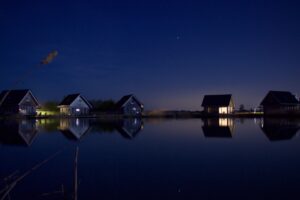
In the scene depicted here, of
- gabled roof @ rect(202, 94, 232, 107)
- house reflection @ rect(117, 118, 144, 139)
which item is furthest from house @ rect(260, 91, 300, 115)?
house reflection @ rect(117, 118, 144, 139)

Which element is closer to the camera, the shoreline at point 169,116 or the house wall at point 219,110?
the shoreline at point 169,116

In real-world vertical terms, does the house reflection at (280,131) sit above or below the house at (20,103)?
below

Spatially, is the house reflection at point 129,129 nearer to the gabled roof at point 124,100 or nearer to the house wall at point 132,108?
the house wall at point 132,108

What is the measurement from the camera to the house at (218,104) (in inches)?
2739

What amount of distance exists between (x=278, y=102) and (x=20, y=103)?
Answer: 4726 cm

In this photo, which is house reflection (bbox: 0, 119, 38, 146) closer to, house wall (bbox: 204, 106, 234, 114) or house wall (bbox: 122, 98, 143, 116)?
house wall (bbox: 122, 98, 143, 116)

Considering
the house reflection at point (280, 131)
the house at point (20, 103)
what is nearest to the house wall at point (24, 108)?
the house at point (20, 103)

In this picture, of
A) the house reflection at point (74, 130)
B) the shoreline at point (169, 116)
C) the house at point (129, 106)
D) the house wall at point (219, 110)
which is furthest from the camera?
the house at point (129, 106)

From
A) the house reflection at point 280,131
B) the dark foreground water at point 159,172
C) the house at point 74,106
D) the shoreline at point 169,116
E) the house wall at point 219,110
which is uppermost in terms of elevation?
the house at point 74,106

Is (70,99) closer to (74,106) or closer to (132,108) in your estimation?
(74,106)

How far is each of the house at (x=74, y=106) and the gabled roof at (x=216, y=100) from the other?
25.0m

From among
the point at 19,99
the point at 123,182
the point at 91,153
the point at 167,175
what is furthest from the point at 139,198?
the point at 19,99

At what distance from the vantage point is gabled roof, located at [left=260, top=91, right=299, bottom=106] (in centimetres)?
6444

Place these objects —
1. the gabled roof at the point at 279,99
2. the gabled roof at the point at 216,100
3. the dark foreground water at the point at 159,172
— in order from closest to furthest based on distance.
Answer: the dark foreground water at the point at 159,172 → the gabled roof at the point at 279,99 → the gabled roof at the point at 216,100
